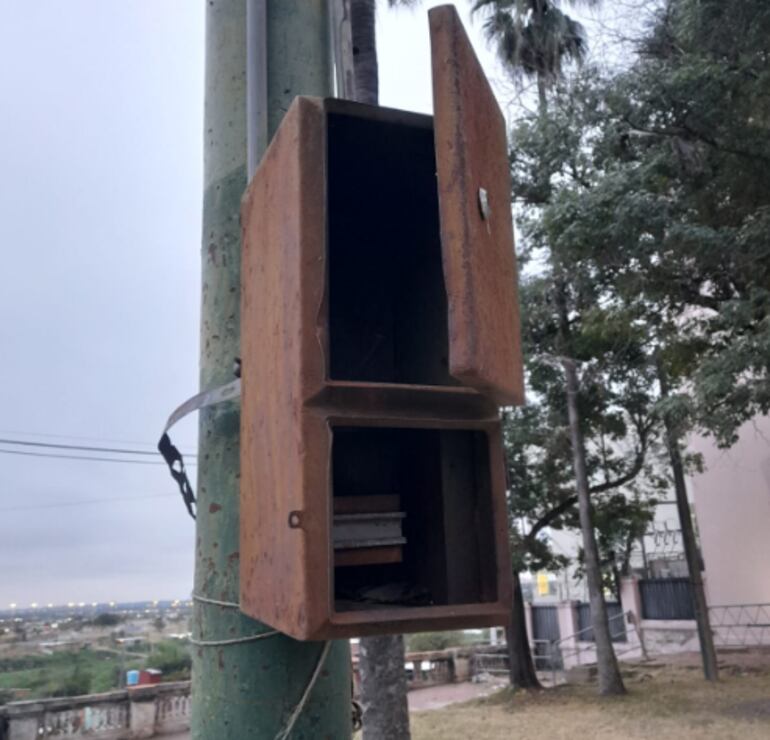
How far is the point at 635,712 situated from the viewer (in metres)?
10.4

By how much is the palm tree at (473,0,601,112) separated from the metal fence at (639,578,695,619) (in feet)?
36.4

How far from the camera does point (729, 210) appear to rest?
8.75 metres

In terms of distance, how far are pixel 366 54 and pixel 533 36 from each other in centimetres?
708

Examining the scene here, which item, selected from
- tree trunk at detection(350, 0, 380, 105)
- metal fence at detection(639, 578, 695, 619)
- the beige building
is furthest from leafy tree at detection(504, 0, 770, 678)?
metal fence at detection(639, 578, 695, 619)

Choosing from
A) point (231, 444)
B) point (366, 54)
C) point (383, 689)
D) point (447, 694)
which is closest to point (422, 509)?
point (231, 444)

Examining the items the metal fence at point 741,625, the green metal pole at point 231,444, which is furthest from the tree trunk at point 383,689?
the metal fence at point 741,625

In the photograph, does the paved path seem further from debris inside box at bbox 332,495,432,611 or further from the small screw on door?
the small screw on door

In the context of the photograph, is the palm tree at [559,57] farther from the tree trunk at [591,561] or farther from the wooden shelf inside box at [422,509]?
the wooden shelf inside box at [422,509]

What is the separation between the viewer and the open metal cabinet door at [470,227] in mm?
917

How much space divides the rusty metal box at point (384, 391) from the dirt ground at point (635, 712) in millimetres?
8797

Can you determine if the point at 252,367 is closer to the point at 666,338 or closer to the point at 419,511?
the point at 419,511

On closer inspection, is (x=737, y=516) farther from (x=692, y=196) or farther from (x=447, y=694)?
(x=692, y=196)

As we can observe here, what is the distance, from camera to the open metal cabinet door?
3.01ft

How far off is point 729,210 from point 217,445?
29.3 ft
